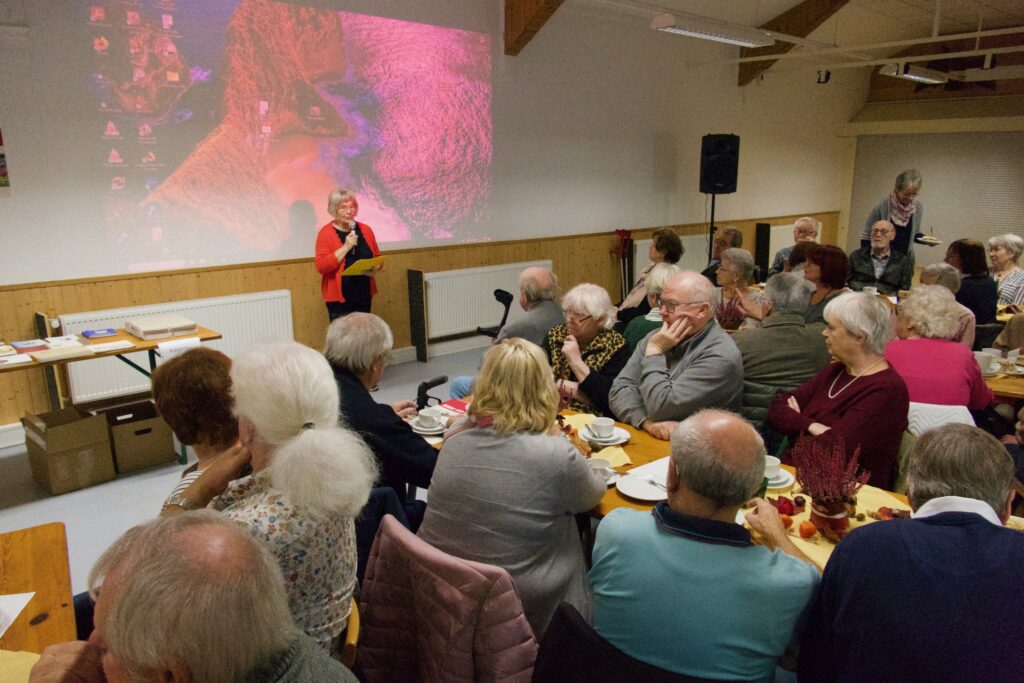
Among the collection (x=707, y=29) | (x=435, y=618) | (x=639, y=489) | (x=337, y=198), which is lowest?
(x=435, y=618)

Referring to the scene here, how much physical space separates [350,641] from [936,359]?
2.56 meters

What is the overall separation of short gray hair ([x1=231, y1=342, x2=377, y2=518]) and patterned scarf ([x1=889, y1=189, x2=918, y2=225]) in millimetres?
6247

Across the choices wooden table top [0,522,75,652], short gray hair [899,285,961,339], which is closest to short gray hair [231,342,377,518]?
wooden table top [0,522,75,652]

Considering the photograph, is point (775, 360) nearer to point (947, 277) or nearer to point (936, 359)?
point (936, 359)

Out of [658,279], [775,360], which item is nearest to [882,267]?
[658,279]

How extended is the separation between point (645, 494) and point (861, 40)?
992 centimetres

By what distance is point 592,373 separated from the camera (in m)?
3.11

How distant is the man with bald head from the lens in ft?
18.5

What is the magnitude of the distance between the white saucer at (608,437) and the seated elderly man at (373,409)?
0.58m

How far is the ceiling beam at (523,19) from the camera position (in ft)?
20.1

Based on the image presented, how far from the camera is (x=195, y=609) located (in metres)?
0.94

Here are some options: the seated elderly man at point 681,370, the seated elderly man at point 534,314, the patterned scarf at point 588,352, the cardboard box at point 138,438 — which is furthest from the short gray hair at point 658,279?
the cardboard box at point 138,438

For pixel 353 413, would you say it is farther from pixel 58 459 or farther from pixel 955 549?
pixel 58 459

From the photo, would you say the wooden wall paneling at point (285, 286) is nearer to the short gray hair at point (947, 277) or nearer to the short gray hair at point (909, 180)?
the short gray hair at point (909, 180)
